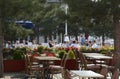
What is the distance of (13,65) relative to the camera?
1820 centimetres

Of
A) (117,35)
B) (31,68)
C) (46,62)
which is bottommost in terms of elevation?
(31,68)

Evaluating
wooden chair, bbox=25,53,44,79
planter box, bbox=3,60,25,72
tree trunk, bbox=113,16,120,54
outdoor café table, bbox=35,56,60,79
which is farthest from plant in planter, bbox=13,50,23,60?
tree trunk, bbox=113,16,120,54

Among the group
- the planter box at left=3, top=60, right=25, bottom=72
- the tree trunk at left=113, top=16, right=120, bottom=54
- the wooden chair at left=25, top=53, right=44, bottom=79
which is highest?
the tree trunk at left=113, top=16, right=120, bottom=54

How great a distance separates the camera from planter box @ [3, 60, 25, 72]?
1816 cm

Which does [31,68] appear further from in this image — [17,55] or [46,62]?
[17,55]

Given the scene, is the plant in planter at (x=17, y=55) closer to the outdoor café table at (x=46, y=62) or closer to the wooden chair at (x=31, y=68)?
the wooden chair at (x=31, y=68)

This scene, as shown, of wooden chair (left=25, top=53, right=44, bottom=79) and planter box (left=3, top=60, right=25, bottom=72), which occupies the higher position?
wooden chair (left=25, top=53, right=44, bottom=79)

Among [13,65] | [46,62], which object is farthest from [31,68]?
[13,65]

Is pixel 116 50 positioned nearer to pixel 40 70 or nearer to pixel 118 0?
pixel 118 0

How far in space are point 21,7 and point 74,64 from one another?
178 inches

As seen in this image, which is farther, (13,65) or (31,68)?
(13,65)

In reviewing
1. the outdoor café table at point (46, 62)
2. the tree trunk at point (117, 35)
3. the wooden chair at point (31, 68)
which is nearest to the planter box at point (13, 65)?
the wooden chair at point (31, 68)

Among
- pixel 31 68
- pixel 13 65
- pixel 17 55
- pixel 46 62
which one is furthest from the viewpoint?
pixel 17 55

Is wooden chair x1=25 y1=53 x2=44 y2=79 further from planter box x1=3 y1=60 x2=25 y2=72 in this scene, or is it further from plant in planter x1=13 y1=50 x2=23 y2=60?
plant in planter x1=13 y1=50 x2=23 y2=60
